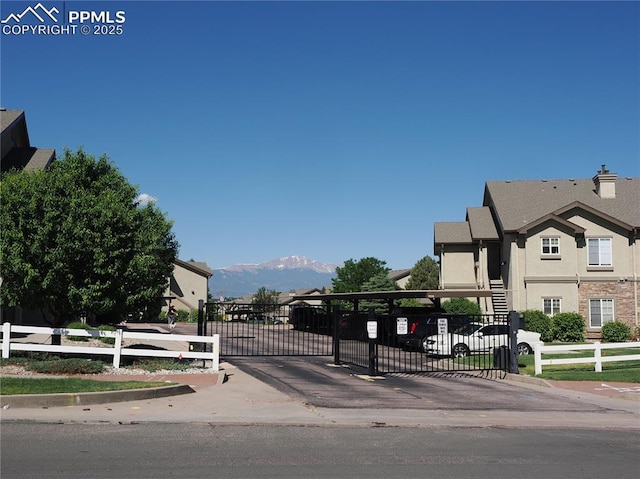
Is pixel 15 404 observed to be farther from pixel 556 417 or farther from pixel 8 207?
pixel 556 417

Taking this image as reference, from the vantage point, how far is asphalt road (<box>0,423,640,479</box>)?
7625 millimetres

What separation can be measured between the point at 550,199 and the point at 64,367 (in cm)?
3449

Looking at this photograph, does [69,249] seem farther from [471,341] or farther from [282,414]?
[471,341]

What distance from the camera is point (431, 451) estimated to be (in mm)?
8984

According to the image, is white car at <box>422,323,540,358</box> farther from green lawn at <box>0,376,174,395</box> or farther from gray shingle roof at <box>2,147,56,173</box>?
gray shingle roof at <box>2,147,56,173</box>

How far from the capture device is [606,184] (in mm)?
42344

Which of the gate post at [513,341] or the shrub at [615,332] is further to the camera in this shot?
the shrub at [615,332]

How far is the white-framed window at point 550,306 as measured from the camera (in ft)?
125

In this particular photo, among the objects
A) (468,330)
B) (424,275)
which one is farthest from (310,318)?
(424,275)

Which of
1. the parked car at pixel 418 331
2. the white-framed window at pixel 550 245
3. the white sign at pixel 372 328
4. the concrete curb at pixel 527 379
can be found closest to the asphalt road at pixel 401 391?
the concrete curb at pixel 527 379

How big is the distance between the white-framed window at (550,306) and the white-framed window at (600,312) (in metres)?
1.79

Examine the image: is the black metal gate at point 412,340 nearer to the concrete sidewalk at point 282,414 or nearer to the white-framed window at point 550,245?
the concrete sidewalk at point 282,414

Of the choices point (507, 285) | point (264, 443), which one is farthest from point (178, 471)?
point (507, 285)

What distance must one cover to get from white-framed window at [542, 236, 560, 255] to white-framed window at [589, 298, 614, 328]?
3446 millimetres
